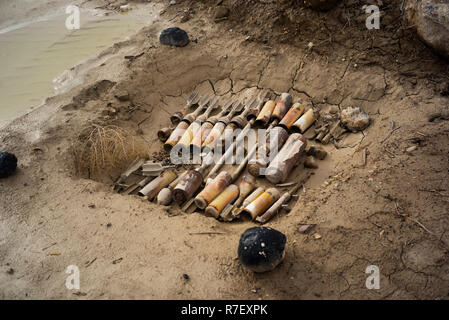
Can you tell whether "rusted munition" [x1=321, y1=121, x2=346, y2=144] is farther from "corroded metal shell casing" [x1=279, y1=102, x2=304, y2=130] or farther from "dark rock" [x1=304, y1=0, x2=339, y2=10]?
"dark rock" [x1=304, y1=0, x2=339, y2=10]

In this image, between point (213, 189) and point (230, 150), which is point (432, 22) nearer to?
point (230, 150)

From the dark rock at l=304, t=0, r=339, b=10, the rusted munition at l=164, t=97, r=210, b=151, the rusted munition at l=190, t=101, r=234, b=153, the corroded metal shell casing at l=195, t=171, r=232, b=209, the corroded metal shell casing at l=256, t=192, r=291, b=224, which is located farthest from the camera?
the dark rock at l=304, t=0, r=339, b=10

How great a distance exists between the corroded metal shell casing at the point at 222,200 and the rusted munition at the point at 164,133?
1471 mm

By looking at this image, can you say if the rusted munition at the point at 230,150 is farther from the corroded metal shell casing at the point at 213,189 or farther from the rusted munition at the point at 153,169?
the rusted munition at the point at 153,169

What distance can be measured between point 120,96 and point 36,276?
3.15m

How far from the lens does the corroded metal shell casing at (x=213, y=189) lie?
4.23 m

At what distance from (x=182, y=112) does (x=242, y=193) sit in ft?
6.45

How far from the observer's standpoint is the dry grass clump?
4684 millimetres

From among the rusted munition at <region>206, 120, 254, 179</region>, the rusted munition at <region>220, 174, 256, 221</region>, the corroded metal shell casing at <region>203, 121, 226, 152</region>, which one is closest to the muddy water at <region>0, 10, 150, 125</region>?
the corroded metal shell casing at <region>203, 121, 226, 152</region>

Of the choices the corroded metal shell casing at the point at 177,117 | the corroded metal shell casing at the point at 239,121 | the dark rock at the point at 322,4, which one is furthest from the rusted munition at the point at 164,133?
the dark rock at the point at 322,4

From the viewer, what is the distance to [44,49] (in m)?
7.95

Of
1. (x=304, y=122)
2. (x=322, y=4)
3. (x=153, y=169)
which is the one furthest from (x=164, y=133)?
(x=322, y=4)

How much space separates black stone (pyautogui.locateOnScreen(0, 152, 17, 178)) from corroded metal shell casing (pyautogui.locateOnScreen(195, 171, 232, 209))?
2.40 m

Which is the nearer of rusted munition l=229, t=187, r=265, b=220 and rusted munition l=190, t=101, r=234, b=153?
rusted munition l=229, t=187, r=265, b=220
